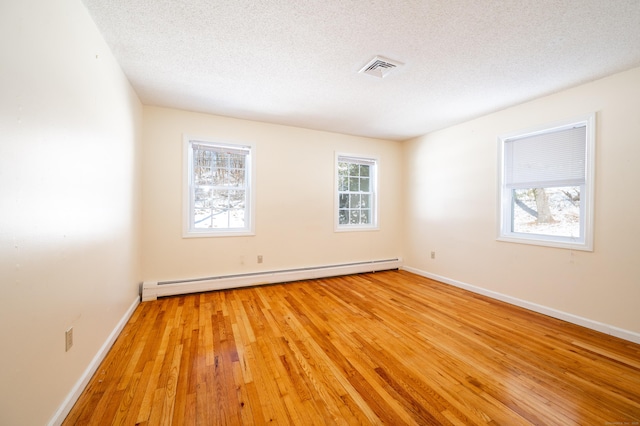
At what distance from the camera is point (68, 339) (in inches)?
56.5

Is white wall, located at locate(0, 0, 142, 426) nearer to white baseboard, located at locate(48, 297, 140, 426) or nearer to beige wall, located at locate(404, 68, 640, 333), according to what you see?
white baseboard, located at locate(48, 297, 140, 426)

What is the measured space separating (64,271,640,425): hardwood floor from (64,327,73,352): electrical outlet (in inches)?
14.6

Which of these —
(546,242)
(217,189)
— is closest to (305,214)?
(217,189)

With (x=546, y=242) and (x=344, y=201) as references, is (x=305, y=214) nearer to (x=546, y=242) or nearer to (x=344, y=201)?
(x=344, y=201)

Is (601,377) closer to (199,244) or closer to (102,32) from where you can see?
(199,244)

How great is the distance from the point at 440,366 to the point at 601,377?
1113 mm

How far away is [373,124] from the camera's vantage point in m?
3.96

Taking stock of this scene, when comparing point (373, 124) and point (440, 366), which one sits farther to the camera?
point (373, 124)

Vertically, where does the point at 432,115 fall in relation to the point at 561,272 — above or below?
above

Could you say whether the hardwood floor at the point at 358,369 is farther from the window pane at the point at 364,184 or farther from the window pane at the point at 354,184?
the window pane at the point at 364,184

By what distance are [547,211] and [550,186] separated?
0.31 meters

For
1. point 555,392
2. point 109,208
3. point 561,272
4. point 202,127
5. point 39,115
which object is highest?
point 202,127

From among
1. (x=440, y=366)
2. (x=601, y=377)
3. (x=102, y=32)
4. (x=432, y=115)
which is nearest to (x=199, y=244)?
(x=102, y=32)

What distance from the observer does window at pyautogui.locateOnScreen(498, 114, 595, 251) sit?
262 cm
